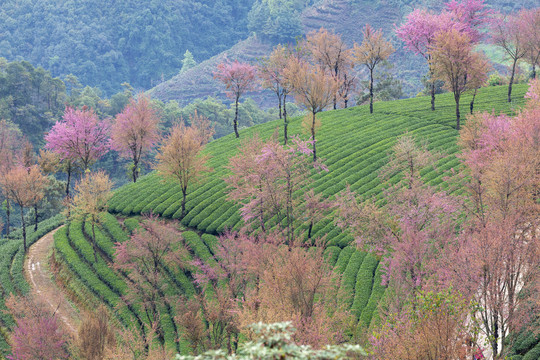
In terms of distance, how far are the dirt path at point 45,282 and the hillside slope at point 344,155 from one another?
29.5ft

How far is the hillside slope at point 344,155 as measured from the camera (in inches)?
1936

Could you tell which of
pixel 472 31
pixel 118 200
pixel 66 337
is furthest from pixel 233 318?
pixel 472 31

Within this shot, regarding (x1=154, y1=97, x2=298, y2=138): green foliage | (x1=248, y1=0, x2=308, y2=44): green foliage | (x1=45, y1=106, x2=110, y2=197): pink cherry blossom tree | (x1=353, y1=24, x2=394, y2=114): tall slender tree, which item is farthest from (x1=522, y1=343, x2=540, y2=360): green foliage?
(x1=248, y1=0, x2=308, y2=44): green foliage

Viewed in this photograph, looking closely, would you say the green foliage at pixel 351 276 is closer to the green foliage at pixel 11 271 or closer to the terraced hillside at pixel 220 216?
the terraced hillside at pixel 220 216

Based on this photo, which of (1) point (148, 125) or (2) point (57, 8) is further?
(2) point (57, 8)

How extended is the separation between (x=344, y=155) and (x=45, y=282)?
33.9 m

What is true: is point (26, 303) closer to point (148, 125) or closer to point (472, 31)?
point (148, 125)

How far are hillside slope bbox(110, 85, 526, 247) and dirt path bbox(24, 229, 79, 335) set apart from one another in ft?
29.5

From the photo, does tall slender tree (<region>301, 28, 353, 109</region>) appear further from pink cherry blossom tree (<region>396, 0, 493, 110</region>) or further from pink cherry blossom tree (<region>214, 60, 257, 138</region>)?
pink cherry blossom tree (<region>214, 60, 257, 138</region>)

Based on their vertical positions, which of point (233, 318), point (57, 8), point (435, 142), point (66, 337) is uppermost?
point (57, 8)

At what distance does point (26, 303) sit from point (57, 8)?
187m

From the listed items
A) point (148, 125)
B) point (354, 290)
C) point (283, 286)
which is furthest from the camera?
point (148, 125)

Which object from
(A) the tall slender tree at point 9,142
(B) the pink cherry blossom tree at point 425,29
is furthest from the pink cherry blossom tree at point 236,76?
(A) the tall slender tree at point 9,142

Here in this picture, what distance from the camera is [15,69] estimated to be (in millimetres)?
110812
